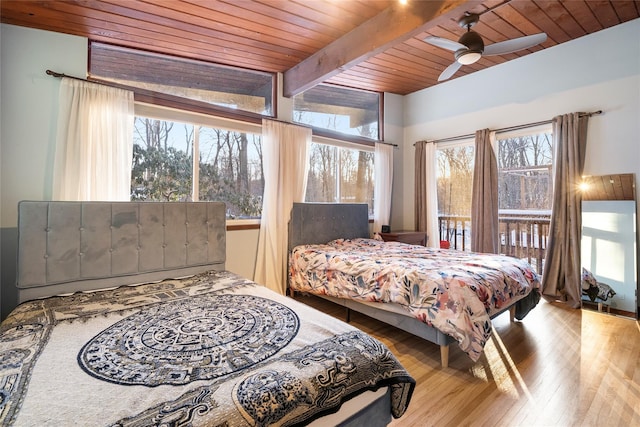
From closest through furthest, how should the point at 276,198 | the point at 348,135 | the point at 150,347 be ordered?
the point at 150,347
the point at 276,198
the point at 348,135

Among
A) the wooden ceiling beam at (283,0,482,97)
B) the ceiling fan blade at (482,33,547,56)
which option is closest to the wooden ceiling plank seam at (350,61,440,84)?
the wooden ceiling beam at (283,0,482,97)

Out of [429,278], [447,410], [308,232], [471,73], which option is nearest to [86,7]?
[308,232]

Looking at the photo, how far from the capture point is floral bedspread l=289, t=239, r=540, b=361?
1.97 metres

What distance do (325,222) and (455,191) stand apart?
224cm

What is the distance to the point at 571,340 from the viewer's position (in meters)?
2.49

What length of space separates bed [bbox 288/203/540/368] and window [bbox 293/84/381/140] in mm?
1318

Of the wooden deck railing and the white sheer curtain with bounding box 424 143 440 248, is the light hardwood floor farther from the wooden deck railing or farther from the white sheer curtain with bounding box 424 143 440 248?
the white sheer curtain with bounding box 424 143 440 248

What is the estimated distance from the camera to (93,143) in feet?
8.43

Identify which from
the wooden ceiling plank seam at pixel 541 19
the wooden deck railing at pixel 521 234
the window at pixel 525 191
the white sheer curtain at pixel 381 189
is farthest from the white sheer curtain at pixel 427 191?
the wooden ceiling plank seam at pixel 541 19

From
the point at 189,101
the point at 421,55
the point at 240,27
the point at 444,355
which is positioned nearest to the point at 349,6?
the point at 240,27

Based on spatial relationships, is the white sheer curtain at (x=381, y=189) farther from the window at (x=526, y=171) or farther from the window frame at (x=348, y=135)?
the window at (x=526, y=171)

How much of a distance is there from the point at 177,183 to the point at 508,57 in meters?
4.33

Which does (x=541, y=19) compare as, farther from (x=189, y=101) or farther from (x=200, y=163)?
(x=200, y=163)

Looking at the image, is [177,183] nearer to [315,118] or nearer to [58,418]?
[315,118]
